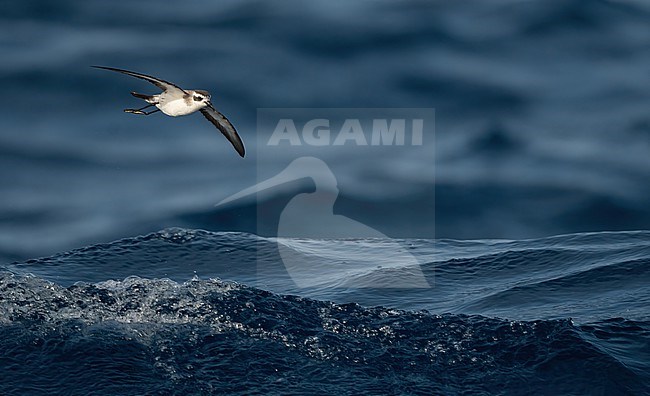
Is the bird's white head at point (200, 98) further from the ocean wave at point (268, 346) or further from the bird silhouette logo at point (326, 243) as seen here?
the bird silhouette logo at point (326, 243)

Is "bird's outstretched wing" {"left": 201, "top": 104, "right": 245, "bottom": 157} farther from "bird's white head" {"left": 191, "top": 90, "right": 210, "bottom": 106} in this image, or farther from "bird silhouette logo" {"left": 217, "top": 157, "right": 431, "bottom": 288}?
"bird silhouette logo" {"left": 217, "top": 157, "right": 431, "bottom": 288}

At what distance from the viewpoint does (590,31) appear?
18.8 metres

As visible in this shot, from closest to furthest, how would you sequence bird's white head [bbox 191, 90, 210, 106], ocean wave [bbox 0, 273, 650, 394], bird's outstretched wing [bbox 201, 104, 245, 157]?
ocean wave [bbox 0, 273, 650, 394]
bird's white head [bbox 191, 90, 210, 106]
bird's outstretched wing [bbox 201, 104, 245, 157]

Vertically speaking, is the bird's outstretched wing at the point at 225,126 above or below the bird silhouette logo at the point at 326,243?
above

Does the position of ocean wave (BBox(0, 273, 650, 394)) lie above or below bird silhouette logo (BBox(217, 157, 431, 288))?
below

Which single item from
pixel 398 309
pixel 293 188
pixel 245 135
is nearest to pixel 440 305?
pixel 398 309

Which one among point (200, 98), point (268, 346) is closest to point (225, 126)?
point (200, 98)

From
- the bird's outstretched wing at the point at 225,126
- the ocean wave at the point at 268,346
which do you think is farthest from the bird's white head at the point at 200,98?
the ocean wave at the point at 268,346

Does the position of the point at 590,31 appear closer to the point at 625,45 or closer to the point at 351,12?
the point at 625,45

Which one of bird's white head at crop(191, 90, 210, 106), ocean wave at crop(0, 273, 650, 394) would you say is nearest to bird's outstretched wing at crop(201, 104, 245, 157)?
bird's white head at crop(191, 90, 210, 106)

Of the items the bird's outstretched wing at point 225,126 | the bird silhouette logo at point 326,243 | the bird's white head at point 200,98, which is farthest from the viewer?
the bird silhouette logo at point 326,243

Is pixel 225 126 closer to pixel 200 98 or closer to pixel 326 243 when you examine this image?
pixel 200 98

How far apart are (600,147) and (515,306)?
24.6 ft

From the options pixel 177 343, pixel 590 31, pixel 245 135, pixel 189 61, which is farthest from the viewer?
pixel 590 31
